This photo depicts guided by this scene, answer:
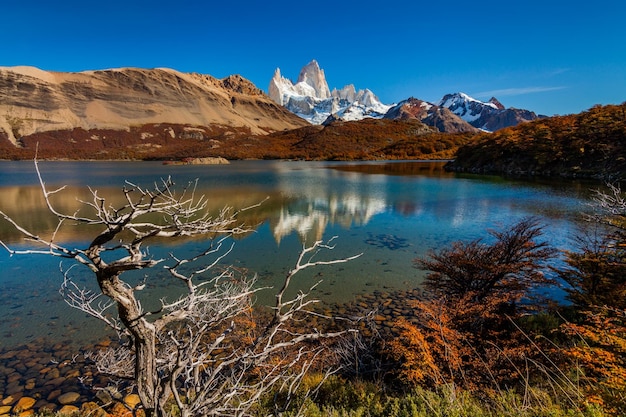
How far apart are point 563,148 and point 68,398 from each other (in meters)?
67.9

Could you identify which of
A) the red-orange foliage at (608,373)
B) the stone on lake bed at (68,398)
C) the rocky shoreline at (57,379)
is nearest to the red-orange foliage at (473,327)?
the red-orange foliage at (608,373)

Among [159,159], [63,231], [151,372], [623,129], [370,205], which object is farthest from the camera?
[159,159]

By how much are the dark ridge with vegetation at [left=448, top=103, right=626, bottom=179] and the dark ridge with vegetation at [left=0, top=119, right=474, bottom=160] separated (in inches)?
1897

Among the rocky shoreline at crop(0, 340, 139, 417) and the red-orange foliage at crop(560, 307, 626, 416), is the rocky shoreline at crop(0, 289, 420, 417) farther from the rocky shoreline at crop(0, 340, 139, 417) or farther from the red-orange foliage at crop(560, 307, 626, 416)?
the red-orange foliage at crop(560, 307, 626, 416)

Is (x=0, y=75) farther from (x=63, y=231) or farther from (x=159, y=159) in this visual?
(x=63, y=231)

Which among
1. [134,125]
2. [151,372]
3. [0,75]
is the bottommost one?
[151,372]

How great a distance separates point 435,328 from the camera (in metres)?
6.67

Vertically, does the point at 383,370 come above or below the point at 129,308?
below

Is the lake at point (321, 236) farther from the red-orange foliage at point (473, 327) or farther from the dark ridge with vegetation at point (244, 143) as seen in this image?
the dark ridge with vegetation at point (244, 143)

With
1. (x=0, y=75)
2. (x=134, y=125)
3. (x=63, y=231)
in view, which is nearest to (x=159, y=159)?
(x=134, y=125)

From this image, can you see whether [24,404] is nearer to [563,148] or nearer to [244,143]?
[563,148]

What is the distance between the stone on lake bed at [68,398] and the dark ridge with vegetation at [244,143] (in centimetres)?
12070

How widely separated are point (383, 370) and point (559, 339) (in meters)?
4.46

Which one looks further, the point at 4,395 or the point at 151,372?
the point at 4,395
